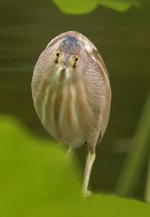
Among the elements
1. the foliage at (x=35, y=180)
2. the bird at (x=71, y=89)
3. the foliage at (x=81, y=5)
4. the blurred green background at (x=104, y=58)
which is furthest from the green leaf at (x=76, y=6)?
the blurred green background at (x=104, y=58)

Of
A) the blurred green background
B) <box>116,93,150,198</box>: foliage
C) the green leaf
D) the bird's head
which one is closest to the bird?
the bird's head

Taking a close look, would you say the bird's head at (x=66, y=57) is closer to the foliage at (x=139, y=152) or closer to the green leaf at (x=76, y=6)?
the green leaf at (x=76, y=6)

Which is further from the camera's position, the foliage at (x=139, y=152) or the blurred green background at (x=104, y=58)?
the blurred green background at (x=104, y=58)

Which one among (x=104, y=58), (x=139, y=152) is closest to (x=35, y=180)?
(x=139, y=152)

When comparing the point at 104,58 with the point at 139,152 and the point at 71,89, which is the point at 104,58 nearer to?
the point at 139,152

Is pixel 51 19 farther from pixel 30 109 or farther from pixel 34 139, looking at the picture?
pixel 34 139

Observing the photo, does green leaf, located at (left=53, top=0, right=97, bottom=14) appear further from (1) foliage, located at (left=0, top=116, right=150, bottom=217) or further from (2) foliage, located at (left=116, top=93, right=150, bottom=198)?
(1) foliage, located at (left=0, top=116, right=150, bottom=217)
